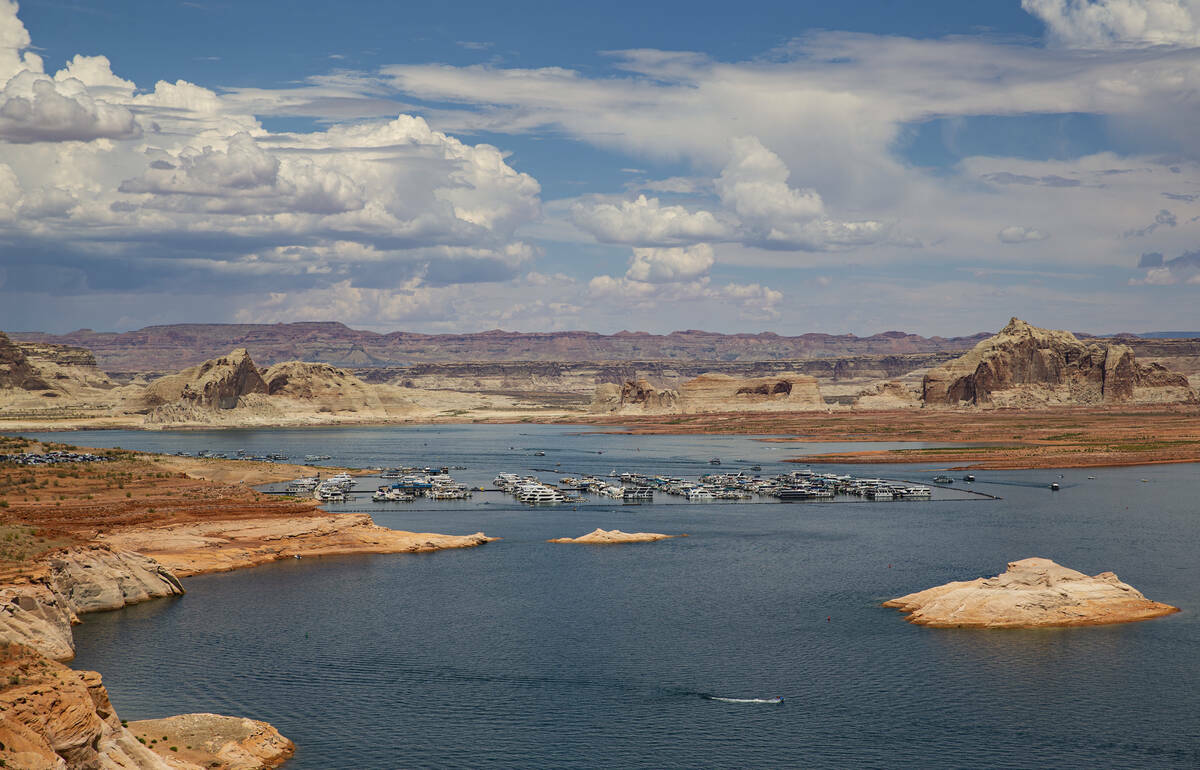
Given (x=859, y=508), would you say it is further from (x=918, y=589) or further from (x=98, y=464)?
(x=98, y=464)

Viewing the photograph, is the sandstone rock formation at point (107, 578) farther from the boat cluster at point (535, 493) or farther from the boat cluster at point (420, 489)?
the boat cluster at point (535, 493)

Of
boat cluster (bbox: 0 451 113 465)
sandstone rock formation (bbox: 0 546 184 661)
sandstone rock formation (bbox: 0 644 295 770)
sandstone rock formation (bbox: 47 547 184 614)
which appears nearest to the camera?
sandstone rock formation (bbox: 0 644 295 770)

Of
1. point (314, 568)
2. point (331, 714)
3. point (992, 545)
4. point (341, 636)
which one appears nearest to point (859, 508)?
point (992, 545)

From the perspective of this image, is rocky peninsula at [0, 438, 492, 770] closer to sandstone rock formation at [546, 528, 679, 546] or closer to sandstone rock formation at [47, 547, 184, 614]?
sandstone rock formation at [47, 547, 184, 614]

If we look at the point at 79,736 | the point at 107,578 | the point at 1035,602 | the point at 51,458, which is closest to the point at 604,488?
the point at 107,578

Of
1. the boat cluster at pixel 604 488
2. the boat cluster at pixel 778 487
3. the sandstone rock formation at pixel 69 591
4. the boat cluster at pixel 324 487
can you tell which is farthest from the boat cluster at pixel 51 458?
the boat cluster at pixel 778 487

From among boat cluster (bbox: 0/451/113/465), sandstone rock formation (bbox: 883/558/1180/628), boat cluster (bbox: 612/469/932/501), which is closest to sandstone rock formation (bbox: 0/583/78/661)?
sandstone rock formation (bbox: 883/558/1180/628)

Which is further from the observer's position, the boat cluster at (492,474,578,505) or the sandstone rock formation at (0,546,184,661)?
the boat cluster at (492,474,578,505)
